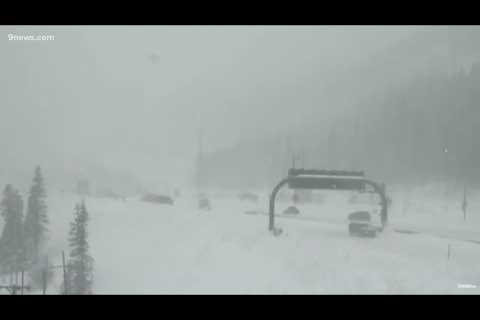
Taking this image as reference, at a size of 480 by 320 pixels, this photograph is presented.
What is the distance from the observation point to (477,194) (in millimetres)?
44688

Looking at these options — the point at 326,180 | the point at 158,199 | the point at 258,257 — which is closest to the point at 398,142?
the point at 158,199

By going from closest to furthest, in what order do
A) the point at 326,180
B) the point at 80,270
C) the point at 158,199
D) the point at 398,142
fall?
the point at 80,270 < the point at 326,180 < the point at 158,199 < the point at 398,142

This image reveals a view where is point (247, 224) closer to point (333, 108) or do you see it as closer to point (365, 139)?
point (365, 139)

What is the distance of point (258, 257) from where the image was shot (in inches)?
649

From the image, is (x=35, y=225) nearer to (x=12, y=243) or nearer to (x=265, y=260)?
(x=12, y=243)

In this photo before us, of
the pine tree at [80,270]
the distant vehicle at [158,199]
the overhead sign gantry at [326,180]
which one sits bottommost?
the pine tree at [80,270]

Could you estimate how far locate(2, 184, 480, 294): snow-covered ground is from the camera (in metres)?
13.3

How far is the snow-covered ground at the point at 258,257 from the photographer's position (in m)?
13.3

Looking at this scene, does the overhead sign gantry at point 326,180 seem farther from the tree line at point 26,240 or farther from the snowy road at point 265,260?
the tree line at point 26,240

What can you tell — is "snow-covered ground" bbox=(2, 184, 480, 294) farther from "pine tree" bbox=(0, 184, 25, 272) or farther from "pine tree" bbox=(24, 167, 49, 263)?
"pine tree" bbox=(0, 184, 25, 272)

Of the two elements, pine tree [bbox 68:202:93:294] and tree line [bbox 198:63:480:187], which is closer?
pine tree [bbox 68:202:93:294]

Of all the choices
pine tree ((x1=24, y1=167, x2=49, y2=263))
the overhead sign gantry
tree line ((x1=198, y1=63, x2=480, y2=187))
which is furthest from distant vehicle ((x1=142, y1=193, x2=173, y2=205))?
the overhead sign gantry

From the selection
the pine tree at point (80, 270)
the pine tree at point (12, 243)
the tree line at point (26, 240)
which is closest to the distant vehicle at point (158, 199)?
the tree line at point (26, 240)
